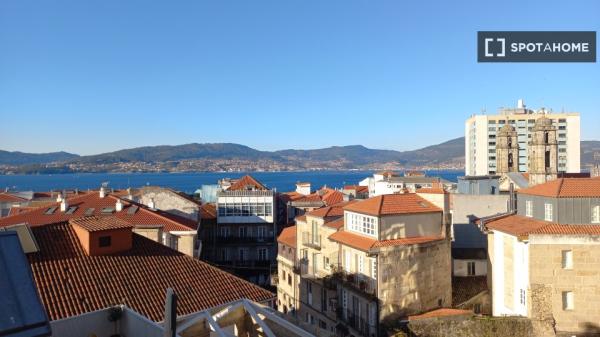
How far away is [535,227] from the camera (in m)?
21.7

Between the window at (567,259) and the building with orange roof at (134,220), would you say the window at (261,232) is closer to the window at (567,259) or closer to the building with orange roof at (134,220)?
the building with orange roof at (134,220)

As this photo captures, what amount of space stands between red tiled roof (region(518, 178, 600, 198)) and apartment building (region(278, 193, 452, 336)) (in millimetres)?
5588

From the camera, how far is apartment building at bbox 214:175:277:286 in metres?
45.1

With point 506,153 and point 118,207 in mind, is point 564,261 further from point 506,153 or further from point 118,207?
point 506,153

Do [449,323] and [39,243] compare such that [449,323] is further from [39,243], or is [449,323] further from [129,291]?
[39,243]

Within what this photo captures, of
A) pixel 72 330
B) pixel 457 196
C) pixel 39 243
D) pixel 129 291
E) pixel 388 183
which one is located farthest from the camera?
pixel 388 183

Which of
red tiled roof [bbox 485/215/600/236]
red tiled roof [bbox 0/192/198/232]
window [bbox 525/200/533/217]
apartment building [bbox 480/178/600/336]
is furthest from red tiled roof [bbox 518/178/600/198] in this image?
red tiled roof [bbox 0/192/198/232]

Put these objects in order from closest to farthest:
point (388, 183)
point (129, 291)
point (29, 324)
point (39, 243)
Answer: point (29, 324)
point (129, 291)
point (39, 243)
point (388, 183)

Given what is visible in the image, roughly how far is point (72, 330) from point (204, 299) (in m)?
4.16

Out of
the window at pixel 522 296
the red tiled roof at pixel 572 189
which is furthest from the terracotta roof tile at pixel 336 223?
the red tiled roof at pixel 572 189

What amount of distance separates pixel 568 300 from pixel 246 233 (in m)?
31.1

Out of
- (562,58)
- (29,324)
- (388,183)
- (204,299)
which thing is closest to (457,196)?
(562,58)

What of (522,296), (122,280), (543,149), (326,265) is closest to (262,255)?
(326,265)

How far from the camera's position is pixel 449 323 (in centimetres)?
2059
